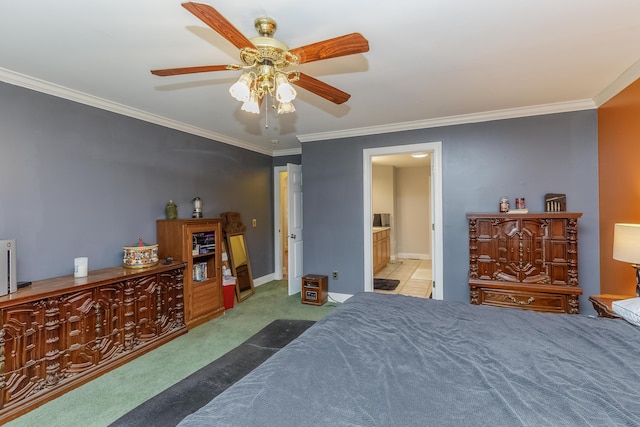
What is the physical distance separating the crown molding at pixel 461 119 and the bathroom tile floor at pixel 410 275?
2.57 metres

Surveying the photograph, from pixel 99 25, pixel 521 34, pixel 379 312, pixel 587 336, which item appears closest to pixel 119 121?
pixel 99 25

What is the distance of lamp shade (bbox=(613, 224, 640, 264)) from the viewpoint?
222 cm

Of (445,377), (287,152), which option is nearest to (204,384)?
(445,377)

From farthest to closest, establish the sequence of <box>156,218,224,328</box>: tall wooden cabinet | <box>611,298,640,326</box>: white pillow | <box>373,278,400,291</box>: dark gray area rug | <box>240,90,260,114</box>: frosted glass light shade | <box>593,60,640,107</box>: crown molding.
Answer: <box>373,278,400,291</box>: dark gray area rug < <box>156,218,224,328</box>: tall wooden cabinet < <box>593,60,640,107</box>: crown molding < <box>611,298,640,326</box>: white pillow < <box>240,90,260,114</box>: frosted glass light shade

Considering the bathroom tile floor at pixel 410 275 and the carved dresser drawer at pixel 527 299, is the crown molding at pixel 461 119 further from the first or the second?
the bathroom tile floor at pixel 410 275

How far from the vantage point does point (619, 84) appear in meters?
2.73

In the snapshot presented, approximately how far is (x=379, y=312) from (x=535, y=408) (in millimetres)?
1008

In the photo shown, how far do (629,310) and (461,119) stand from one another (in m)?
2.59

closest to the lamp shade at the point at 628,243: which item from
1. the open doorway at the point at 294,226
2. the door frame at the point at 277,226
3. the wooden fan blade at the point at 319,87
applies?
the wooden fan blade at the point at 319,87

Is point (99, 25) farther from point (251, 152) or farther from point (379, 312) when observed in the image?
point (251, 152)

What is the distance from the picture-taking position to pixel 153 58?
7.39 feet

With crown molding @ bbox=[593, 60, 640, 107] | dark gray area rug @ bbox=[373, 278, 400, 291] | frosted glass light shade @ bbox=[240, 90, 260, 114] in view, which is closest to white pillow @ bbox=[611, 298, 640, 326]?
crown molding @ bbox=[593, 60, 640, 107]

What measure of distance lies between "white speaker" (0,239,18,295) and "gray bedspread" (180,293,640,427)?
2.20m

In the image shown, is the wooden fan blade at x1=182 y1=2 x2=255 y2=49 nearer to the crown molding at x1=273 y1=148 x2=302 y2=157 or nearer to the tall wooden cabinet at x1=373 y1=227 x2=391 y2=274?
the crown molding at x1=273 y1=148 x2=302 y2=157
